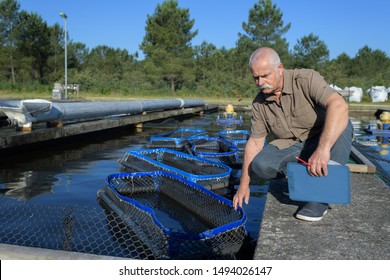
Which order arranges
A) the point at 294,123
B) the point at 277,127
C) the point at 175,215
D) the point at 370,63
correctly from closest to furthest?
1. the point at 294,123
2. the point at 277,127
3. the point at 175,215
4. the point at 370,63

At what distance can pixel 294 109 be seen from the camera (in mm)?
3293

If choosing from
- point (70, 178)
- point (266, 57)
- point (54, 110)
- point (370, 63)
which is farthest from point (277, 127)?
point (370, 63)

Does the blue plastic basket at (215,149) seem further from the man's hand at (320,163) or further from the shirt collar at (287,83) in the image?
the man's hand at (320,163)

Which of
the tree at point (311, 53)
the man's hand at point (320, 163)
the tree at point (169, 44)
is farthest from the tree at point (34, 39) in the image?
the man's hand at point (320, 163)

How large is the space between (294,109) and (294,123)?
5.5 inches

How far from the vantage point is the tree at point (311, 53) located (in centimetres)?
4306

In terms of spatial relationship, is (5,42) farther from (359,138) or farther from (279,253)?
(279,253)

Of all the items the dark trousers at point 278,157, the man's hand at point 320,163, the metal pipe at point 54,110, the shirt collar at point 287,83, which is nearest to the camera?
the man's hand at point 320,163

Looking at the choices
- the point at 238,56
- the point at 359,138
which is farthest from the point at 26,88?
the point at 359,138

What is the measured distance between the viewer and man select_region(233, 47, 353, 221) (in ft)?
9.32

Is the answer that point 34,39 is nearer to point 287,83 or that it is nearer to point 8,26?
point 8,26

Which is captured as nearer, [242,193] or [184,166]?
[242,193]

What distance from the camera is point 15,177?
20.3 ft

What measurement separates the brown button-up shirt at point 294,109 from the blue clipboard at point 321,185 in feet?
1.81
